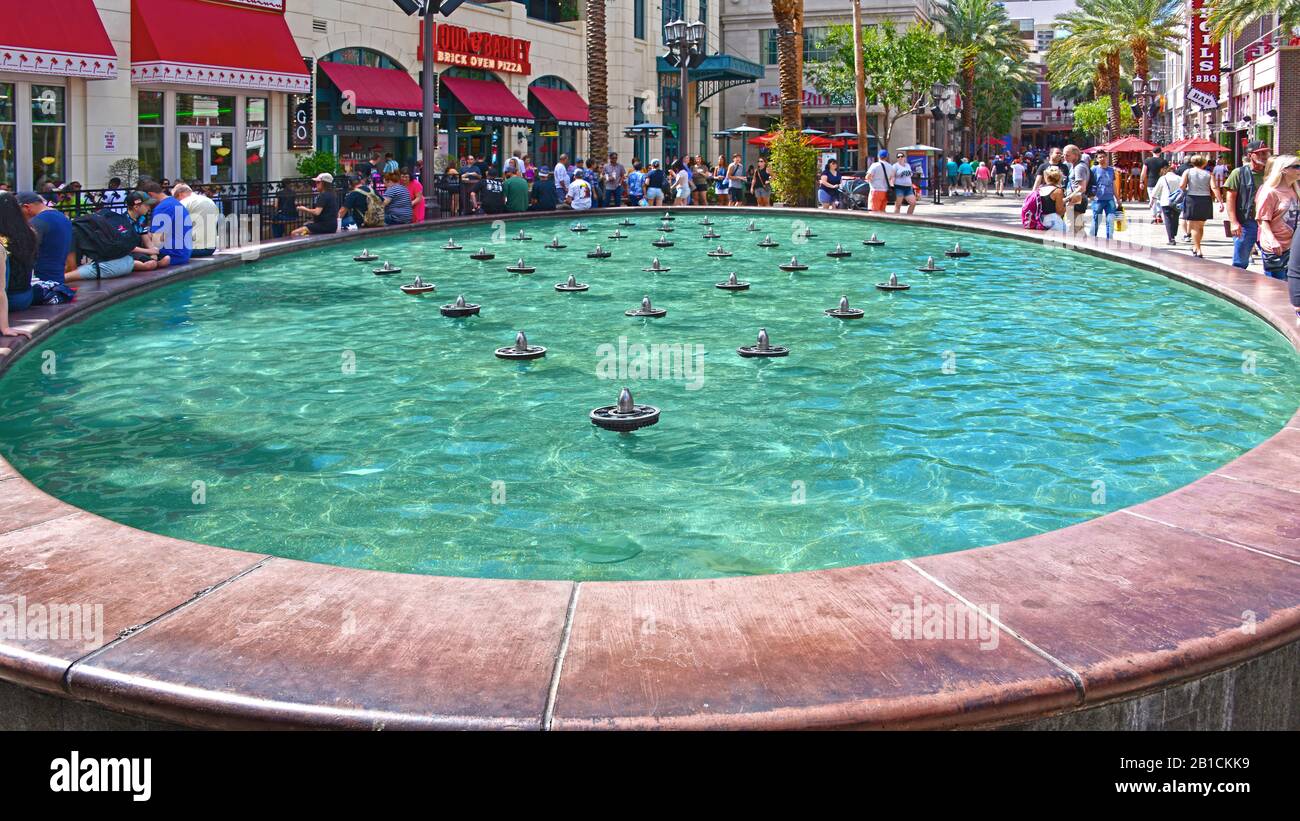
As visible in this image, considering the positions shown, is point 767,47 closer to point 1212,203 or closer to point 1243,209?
point 1212,203

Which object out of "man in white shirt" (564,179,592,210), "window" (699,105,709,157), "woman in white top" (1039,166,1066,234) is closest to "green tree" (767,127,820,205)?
"man in white shirt" (564,179,592,210)

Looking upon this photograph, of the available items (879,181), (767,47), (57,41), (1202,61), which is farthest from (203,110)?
(767,47)

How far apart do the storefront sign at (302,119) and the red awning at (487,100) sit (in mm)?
7031

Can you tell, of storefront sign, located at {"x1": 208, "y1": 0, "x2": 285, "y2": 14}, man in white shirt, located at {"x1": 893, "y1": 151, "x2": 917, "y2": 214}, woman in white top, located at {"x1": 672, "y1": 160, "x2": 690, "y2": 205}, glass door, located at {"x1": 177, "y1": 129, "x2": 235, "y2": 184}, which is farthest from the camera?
woman in white top, located at {"x1": 672, "y1": 160, "x2": 690, "y2": 205}

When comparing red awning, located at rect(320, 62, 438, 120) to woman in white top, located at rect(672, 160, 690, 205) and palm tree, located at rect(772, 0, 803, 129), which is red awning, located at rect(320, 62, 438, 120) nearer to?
woman in white top, located at rect(672, 160, 690, 205)

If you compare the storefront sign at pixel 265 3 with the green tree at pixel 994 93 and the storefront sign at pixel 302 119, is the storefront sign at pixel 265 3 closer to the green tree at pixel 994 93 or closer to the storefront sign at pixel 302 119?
the storefront sign at pixel 302 119

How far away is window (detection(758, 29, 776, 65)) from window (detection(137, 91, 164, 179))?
43.1 meters

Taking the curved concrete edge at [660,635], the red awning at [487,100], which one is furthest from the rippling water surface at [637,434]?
the red awning at [487,100]

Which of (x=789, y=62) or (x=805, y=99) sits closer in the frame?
(x=789, y=62)

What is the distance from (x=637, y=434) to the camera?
8.01 m

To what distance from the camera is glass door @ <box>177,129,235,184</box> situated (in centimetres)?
2908

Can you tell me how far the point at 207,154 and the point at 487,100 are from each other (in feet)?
41.0

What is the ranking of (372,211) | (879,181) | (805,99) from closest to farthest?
1. (372,211)
2. (879,181)
3. (805,99)

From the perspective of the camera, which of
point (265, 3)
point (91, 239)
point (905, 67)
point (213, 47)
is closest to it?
point (91, 239)
